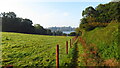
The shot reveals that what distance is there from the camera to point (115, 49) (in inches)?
276

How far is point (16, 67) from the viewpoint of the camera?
7.09 metres

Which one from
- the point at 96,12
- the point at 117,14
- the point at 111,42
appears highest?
the point at 96,12

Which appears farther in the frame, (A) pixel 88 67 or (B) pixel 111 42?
(B) pixel 111 42

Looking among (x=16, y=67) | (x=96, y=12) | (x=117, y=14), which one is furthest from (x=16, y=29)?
(x=16, y=67)

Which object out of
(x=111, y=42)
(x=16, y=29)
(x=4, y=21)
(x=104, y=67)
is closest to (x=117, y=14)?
(x=111, y=42)

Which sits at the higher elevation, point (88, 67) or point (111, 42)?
point (111, 42)

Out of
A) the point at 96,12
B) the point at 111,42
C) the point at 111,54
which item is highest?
the point at 96,12

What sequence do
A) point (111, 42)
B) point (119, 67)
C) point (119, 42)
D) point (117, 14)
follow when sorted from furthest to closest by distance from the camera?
point (117, 14)
point (111, 42)
point (119, 42)
point (119, 67)

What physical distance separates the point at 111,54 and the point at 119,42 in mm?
830

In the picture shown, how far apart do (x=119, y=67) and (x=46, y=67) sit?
3.66m

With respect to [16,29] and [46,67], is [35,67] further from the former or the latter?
[16,29]

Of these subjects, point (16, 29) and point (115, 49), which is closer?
point (115, 49)

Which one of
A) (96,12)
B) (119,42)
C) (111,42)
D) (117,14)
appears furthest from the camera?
(96,12)

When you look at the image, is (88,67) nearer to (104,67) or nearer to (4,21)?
(104,67)
